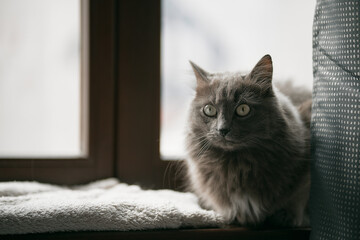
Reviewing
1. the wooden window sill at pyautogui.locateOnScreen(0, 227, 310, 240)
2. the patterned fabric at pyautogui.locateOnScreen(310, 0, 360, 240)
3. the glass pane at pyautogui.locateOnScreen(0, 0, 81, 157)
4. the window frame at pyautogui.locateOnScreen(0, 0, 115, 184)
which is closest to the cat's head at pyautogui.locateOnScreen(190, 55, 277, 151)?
the patterned fabric at pyautogui.locateOnScreen(310, 0, 360, 240)

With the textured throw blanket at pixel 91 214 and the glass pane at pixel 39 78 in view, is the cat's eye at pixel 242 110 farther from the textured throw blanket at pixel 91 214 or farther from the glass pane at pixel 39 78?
the glass pane at pixel 39 78

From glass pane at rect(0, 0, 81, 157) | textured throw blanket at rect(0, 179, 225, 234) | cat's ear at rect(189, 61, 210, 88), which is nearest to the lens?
textured throw blanket at rect(0, 179, 225, 234)

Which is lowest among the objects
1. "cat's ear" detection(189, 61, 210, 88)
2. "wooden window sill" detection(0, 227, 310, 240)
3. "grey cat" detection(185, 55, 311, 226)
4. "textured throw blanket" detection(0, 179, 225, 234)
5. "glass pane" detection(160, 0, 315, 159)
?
"wooden window sill" detection(0, 227, 310, 240)

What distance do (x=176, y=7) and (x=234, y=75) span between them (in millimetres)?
474

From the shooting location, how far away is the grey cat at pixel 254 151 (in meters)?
1.05

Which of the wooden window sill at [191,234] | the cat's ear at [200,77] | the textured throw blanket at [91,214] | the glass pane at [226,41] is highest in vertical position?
the glass pane at [226,41]

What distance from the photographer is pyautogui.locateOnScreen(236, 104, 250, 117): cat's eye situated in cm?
105

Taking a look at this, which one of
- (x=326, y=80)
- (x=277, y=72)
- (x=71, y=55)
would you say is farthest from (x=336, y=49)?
(x=71, y=55)

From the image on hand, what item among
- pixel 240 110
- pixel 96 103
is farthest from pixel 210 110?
pixel 96 103

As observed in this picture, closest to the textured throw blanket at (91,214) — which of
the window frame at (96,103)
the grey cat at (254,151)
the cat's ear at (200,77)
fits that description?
the grey cat at (254,151)

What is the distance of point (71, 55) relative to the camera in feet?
4.73

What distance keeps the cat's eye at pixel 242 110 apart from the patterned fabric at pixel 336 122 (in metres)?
0.19

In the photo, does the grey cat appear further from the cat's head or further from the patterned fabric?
the patterned fabric

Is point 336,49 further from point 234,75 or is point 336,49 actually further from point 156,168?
point 156,168
